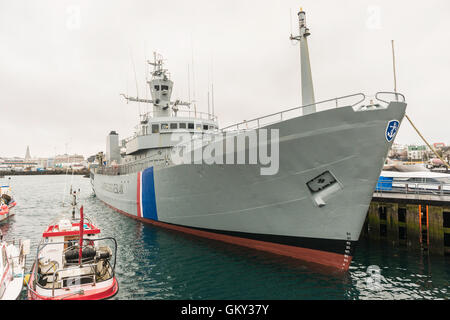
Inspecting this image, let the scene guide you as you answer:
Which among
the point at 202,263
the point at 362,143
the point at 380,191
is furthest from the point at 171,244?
the point at 380,191

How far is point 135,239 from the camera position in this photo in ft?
37.4

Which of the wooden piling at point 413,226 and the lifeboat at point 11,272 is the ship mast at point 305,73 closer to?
the wooden piling at point 413,226

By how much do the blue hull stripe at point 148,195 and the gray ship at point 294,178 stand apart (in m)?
1.69

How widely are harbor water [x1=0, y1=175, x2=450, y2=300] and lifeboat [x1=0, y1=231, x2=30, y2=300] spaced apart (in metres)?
0.45

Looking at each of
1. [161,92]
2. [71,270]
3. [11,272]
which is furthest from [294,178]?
[161,92]

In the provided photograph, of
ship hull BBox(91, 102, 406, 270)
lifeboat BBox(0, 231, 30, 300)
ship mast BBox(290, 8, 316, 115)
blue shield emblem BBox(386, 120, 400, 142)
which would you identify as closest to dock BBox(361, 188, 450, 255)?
ship hull BBox(91, 102, 406, 270)

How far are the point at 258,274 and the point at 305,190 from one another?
271 centimetres

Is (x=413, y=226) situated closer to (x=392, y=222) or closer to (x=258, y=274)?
(x=392, y=222)

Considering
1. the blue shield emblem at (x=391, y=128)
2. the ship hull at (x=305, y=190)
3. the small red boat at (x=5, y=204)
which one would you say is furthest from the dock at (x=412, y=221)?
the small red boat at (x=5, y=204)

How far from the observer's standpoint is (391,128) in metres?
6.48

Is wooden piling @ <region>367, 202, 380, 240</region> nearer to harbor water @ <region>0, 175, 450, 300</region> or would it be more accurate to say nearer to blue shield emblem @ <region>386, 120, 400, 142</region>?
harbor water @ <region>0, 175, 450, 300</region>

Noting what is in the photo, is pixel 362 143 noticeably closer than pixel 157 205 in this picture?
Yes
